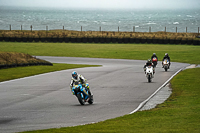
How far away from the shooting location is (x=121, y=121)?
1121 centimetres

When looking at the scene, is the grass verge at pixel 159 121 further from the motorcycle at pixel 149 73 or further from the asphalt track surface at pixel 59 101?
the motorcycle at pixel 149 73

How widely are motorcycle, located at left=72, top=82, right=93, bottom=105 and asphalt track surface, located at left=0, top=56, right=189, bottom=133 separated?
9.6 inches

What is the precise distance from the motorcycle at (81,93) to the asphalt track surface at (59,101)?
0.80ft

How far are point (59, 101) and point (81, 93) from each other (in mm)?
1340

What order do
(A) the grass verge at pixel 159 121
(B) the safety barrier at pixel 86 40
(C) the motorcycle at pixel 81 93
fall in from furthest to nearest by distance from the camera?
(B) the safety barrier at pixel 86 40 → (C) the motorcycle at pixel 81 93 → (A) the grass verge at pixel 159 121

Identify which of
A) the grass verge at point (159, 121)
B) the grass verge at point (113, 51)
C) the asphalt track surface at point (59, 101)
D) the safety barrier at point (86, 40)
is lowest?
the asphalt track surface at point (59, 101)

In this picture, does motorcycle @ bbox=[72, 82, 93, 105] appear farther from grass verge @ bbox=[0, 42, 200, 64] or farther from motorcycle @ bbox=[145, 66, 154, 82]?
grass verge @ bbox=[0, 42, 200, 64]

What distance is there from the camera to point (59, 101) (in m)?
15.7

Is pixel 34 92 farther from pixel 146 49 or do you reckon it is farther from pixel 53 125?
pixel 146 49

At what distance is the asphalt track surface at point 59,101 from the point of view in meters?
11.6

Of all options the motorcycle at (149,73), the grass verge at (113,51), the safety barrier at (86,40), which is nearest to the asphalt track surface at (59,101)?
the motorcycle at (149,73)

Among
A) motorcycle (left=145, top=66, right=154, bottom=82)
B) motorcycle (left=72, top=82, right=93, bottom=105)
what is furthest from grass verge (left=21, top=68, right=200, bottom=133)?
motorcycle (left=145, top=66, right=154, bottom=82)

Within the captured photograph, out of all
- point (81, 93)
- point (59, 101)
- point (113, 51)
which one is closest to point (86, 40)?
point (113, 51)

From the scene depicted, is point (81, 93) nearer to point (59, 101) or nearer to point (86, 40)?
point (59, 101)
